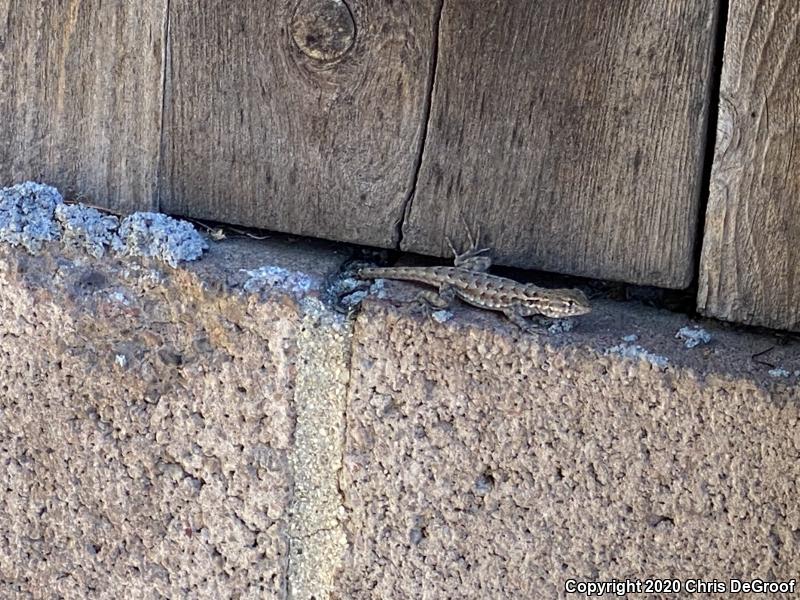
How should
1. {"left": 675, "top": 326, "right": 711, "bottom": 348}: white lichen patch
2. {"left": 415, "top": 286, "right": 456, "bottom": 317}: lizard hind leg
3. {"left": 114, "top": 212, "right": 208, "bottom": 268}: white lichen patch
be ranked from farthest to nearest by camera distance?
{"left": 114, "top": 212, "right": 208, "bottom": 268}: white lichen patch
{"left": 415, "top": 286, "right": 456, "bottom": 317}: lizard hind leg
{"left": 675, "top": 326, "right": 711, "bottom": 348}: white lichen patch

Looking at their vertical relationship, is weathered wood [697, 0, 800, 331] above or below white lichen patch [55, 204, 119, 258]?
above

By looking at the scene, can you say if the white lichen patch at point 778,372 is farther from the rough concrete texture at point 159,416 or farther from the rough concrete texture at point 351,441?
the rough concrete texture at point 159,416

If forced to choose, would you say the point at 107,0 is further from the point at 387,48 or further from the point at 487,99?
the point at 487,99

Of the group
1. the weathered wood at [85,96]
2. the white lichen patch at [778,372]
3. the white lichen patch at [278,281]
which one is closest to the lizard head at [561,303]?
the white lichen patch at [778,372]

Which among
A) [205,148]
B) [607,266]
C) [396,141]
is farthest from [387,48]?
[607,266]

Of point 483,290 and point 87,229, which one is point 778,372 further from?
point 87,229

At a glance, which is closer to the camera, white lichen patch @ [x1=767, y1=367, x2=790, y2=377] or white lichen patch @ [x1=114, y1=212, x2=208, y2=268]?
white lichen patch @ [x1=767, y1=367, x2=790, y2=377]

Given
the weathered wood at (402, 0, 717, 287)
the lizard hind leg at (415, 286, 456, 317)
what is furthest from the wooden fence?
the lizard hind leg at (415, 286, 456, 317)

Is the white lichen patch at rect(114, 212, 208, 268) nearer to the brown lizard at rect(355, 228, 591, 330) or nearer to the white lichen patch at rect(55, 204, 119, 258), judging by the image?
the white lichen patch at rect(55, 204, 119, 258)
